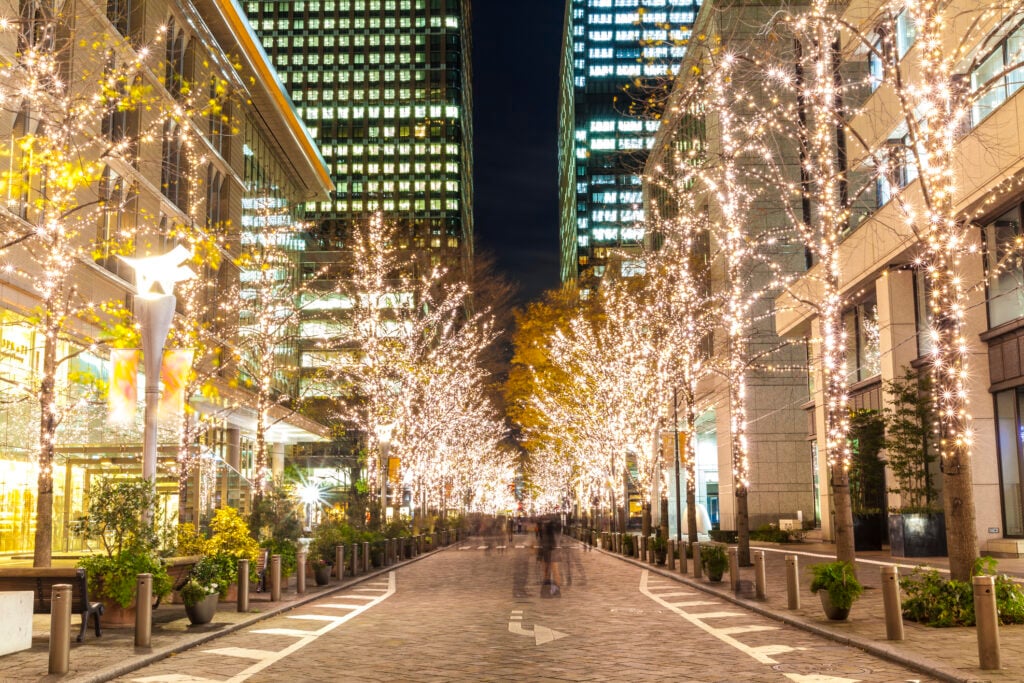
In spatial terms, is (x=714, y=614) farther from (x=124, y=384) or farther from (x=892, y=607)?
(x=124, y=384)

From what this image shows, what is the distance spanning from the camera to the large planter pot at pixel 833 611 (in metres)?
14.8

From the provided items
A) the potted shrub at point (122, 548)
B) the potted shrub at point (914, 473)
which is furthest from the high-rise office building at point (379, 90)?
the potted shrub at point (122, 548)

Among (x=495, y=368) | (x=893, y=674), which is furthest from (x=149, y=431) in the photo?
(x=495, y=368)

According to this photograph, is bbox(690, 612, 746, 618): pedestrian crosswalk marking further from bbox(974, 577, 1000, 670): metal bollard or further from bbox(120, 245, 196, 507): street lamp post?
bbox(120, 245, 196, 507): street lamp post

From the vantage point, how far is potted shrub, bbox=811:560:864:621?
14.7m

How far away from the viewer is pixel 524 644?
44.3 feet

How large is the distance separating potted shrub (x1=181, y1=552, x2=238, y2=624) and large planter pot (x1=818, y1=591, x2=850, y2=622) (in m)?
9.18

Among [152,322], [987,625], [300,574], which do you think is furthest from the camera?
[300,574]

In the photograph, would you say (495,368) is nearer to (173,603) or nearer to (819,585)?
(173,603)

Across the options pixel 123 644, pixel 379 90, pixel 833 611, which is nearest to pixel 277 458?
pixel 123 644

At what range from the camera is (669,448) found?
52.2 metres

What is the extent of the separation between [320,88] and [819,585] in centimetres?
17139

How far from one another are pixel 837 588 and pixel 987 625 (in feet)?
14.9

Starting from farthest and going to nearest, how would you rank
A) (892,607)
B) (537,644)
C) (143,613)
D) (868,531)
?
(868,531) → (537,644) → (143,613) → (892,607)
